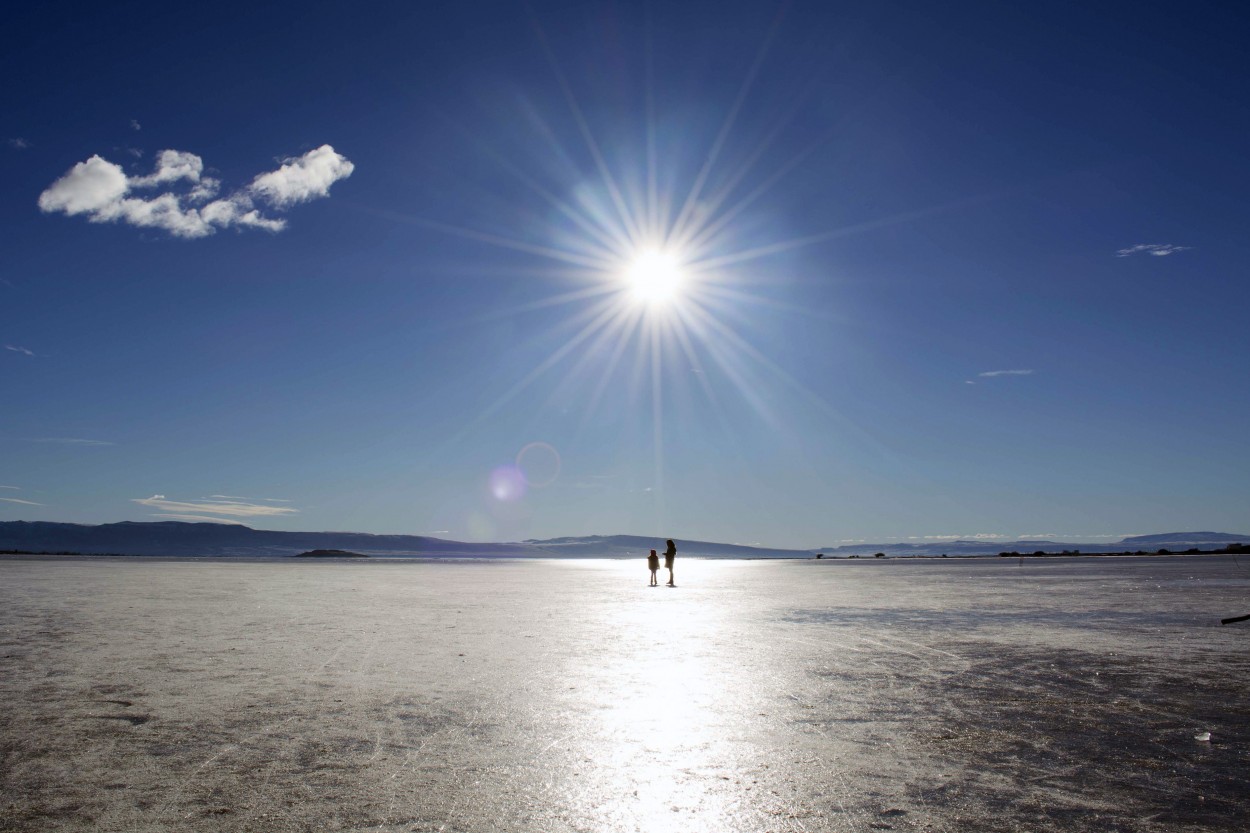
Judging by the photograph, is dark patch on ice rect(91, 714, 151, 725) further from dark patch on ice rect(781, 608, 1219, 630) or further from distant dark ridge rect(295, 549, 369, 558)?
distant dark ridge rect(295, 549, 369, 558)

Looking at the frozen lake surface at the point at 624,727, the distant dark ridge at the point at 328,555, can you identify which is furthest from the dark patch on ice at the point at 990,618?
the distant dark ridge at the point at 328,555

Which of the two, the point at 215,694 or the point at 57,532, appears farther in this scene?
the point at 57,532

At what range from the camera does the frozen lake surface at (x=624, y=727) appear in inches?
162

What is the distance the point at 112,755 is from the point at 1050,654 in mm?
10035

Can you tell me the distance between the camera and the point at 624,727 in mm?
5867

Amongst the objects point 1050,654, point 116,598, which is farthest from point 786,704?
point 116,598

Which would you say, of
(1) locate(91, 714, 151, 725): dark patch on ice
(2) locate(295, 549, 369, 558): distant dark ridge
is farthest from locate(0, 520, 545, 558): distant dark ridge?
(1) locate(91, 714, 151, 725): dark patch on ice

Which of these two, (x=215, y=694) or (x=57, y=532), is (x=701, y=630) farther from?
(x=57, y=532)

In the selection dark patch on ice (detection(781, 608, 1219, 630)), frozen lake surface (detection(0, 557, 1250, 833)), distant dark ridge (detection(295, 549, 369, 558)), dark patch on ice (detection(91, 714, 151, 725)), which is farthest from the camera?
distant dark ridge (detection(295, 549, 369, 558))

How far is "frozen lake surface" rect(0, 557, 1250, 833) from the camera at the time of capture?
4.11 meters

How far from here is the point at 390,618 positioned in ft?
47.0

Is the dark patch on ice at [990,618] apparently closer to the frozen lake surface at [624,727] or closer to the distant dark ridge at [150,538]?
the frozen lake surface at [624,727]

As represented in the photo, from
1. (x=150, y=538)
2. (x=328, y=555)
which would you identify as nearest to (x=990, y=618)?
(x=328, y=555)

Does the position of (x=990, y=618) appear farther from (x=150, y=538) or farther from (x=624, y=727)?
(x=150, y=538)
